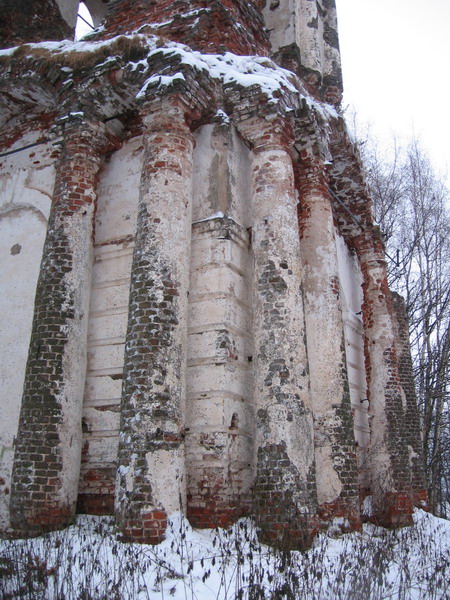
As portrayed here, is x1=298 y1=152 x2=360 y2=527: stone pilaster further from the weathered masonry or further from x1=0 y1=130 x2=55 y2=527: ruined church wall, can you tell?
x1=0 y1=130 x2=55 y2=527: ruined church wall

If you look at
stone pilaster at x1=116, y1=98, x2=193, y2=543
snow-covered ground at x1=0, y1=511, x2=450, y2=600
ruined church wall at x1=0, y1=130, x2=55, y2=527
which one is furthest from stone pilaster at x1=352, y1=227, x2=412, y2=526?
ruined church wall at x1=0, y1=130, x2=55, y2=527

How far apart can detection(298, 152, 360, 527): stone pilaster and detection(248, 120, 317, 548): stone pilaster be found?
43.3 inches

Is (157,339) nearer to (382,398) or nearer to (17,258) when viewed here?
(17,258)

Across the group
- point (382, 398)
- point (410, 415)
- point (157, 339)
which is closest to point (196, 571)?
point (157, 339)

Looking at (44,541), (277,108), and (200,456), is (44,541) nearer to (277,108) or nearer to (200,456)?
(200,456)

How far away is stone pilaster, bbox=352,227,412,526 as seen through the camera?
956cm

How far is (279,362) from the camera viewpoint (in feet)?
22.5

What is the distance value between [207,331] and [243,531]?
2.42 metres

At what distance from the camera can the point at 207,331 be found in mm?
7195

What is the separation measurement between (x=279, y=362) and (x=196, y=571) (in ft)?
8.80

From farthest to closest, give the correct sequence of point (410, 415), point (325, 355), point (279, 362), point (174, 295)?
1. point (410, 415)
2. point (325, 355)
3. point (279, 362)
4. point (174, 295)

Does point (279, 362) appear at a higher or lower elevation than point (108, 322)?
Answer: lower

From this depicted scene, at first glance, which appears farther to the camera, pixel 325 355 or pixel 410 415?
pixel 410 415

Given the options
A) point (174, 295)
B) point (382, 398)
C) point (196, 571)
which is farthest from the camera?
point (382, 398)
